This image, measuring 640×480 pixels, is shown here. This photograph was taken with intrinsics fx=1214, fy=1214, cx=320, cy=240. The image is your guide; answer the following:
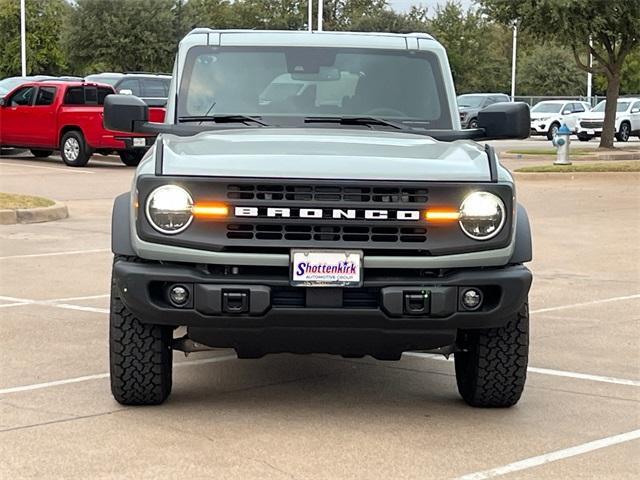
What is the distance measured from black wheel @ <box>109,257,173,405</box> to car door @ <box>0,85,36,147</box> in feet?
67.7

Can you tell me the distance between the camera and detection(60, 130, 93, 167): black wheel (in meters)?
24.8

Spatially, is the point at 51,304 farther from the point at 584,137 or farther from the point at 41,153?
the point at 584,137

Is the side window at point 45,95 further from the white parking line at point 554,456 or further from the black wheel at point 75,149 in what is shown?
the white parking line at point 554,456

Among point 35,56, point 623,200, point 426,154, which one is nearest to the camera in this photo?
point 426,154

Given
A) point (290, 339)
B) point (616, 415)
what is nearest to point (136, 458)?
point (290, 339)

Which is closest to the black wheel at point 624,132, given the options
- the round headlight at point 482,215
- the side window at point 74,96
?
the side window at point 74,96

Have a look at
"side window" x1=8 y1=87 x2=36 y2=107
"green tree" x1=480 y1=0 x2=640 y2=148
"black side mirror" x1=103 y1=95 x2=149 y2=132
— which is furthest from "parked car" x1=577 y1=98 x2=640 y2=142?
"black side mirror" x1=103 y1=95 x2=149 y2=132

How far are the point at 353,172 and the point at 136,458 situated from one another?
161 cm

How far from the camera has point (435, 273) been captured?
5.65m

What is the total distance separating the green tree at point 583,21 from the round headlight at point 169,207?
26.4 metres

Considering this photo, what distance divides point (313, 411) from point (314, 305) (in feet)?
2.96

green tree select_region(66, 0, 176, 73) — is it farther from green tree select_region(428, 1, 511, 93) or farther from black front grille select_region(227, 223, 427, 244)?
black front grille select_region(227, 223, 427, 244)

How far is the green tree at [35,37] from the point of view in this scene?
61.8 m

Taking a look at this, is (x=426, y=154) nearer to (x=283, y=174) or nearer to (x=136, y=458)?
(x=283, y=174)
